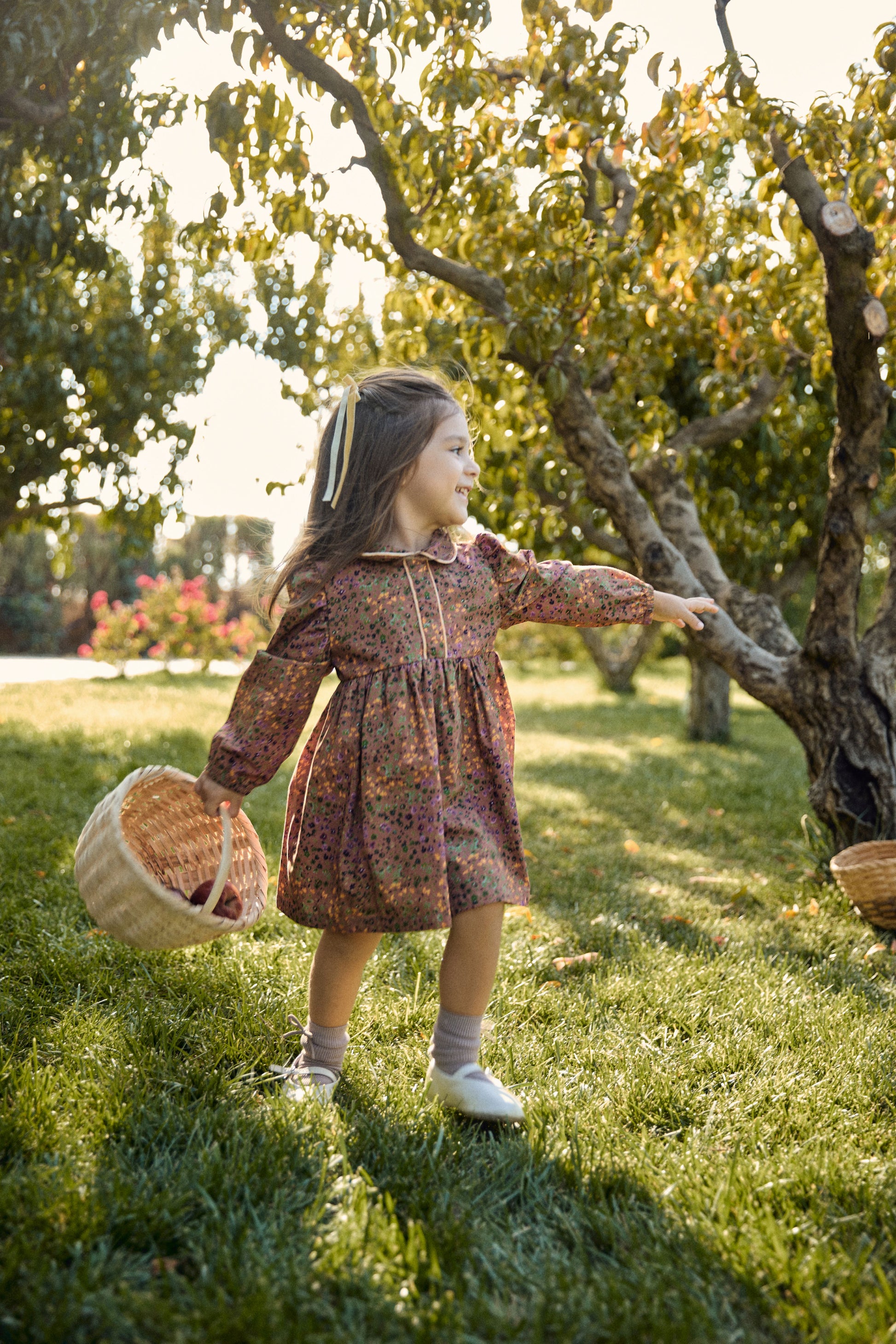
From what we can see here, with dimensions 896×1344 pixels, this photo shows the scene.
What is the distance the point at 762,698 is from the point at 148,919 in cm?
278

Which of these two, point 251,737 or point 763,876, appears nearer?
point 251,737

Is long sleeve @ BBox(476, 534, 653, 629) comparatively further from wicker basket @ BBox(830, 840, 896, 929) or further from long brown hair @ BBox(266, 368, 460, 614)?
wicker basket @ BBox(830, 840, 896, 929)

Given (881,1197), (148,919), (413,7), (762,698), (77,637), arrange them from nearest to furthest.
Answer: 1. (881,1197)
2. (148,919)
3. (413,7)
4. (762,698)
5. (77,637)

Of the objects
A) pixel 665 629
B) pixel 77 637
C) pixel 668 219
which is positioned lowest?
pixel 77 637

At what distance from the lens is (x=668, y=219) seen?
11.5 ft

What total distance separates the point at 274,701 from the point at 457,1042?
80 cm

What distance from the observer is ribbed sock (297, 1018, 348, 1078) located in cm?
215

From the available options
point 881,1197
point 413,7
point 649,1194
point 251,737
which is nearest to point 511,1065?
point 649,1194

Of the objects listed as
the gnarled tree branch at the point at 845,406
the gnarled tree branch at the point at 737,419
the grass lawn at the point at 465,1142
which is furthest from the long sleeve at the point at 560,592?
the gnarled tree branch at the point at 737,419

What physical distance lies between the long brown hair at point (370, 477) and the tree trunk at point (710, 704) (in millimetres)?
7361

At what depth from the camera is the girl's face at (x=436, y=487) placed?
221 cm

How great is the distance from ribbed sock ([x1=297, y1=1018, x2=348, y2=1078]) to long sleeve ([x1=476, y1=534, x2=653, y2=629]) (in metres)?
0.97

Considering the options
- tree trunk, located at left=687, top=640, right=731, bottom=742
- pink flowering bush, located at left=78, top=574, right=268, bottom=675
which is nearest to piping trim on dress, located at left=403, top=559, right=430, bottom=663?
tree trunk, located at left=687, top=640, right=731, bottom=742

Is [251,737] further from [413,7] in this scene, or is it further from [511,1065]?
[413,7]
